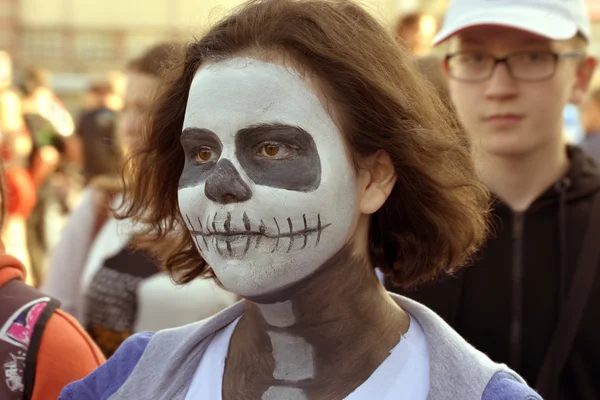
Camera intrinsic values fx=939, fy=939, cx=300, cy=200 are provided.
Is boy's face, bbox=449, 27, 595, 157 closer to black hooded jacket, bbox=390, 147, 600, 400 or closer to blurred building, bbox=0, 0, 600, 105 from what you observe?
black hooded jacket, bbox=390, 147, 600, 400

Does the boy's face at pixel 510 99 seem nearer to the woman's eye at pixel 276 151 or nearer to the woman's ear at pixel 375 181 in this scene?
the woman's ear at pixel 375 181

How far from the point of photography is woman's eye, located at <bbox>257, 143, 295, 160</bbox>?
1.74 m

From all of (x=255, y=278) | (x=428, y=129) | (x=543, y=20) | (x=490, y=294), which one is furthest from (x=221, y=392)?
(x=543, y=20)

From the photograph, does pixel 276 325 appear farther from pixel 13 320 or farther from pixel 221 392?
pixel 13 320

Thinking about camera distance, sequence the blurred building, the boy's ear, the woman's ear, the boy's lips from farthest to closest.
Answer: the blurred building < the boy's ear < the boy's lips < the woman's ear

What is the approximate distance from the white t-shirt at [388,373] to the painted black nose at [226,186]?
37 cm

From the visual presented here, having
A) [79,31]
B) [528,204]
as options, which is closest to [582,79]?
[528,204]

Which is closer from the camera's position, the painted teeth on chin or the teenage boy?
the painted teeth on chin

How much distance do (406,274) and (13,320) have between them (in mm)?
850

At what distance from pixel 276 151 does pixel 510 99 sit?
3.65ft

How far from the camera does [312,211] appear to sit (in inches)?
68.0

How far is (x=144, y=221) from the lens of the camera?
217 centimetres

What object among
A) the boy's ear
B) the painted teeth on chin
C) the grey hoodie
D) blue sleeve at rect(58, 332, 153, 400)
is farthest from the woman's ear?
the boy's ear

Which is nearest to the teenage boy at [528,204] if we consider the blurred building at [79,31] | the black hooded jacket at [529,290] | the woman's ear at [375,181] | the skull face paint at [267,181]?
the black hooded jacket at [529,290]
